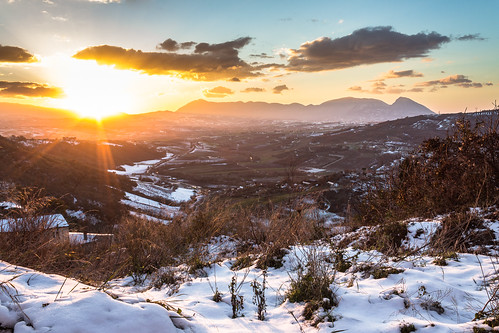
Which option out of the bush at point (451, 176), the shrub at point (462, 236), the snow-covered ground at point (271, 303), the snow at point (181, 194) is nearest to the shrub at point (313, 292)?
the snow-covered ground at point (271, 303)

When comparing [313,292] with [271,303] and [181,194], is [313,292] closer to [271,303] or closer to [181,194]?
[271,303]

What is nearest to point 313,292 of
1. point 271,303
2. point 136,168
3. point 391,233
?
point 271,303

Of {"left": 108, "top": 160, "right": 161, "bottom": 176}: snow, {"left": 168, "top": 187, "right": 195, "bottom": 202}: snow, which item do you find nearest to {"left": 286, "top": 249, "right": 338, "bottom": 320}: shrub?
{"left": 168, "top": 187, "right": 195, "bottom": 202}: snow

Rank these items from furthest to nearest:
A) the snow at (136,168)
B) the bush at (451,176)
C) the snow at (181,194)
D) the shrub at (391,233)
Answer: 1. the snow at (136,168)
2. the snow at (181,194)
3. the bush at (451,176)
4. the shrub at (391,233)

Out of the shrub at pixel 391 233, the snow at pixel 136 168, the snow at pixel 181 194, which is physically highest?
the shrub at pixel 391 233

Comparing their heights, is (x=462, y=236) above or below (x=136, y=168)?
above

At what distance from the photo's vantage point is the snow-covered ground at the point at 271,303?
1.97 m

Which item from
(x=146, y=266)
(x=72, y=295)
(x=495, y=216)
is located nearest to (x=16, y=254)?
(x=146, y=266)

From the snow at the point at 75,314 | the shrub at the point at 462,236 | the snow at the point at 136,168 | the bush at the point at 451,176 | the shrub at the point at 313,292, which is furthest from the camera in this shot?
the snow at the point at 136,168

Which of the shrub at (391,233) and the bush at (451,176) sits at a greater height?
the bush at (451,176)

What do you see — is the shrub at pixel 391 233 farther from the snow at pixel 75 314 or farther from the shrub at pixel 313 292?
the snow at pixel 75 314

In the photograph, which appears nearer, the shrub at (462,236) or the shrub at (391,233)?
the shrub at (462,236)

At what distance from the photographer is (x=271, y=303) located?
2986mm

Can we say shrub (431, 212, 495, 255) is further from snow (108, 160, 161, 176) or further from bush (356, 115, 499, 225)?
snow (108, 160, 161, 176)
